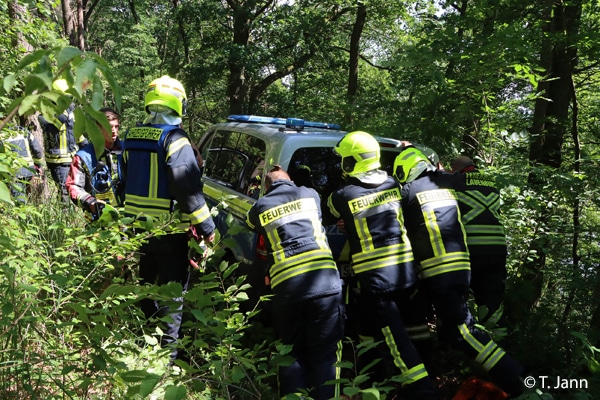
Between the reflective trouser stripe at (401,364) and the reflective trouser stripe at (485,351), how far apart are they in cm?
43

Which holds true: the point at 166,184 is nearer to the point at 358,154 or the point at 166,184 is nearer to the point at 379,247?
the point at 358,154

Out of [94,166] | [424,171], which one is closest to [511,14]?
[424,171]

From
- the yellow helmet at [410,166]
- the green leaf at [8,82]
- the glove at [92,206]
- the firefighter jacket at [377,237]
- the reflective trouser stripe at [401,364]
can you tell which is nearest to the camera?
the green leaf at [8,82]

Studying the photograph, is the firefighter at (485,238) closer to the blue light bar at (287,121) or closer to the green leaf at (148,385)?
the blue light bar at (287,121)

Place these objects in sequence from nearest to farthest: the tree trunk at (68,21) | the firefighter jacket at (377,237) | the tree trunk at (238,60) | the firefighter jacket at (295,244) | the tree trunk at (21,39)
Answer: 1. the firefighter jacket at (295,244)
2. the firefighter jacket at (377,237)
3. the tree trunk at (21,39)
4. the tree trunk at (238,60)
5. the tree trunk at (68,21)

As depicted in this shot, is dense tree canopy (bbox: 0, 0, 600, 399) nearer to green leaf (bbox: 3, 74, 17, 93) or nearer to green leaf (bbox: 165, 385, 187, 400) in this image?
green leaf (bbox: 3, 74, 17, 93)

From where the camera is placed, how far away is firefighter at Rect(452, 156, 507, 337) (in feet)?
12.9

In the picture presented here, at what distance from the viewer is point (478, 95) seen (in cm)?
516

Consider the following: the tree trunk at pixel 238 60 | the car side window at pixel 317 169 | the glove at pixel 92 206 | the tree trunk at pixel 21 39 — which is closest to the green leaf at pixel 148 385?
the car side window at pixel 317 169

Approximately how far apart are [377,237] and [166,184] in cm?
160

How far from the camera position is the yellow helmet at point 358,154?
3.53 metres

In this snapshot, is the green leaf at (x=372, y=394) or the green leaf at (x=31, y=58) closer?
the green leaf at (x=31, y=58)

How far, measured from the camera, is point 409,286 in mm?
3436

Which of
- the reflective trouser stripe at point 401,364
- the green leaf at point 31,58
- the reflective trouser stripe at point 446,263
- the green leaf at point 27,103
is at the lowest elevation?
the reflective trouser stripe at point 401,364
